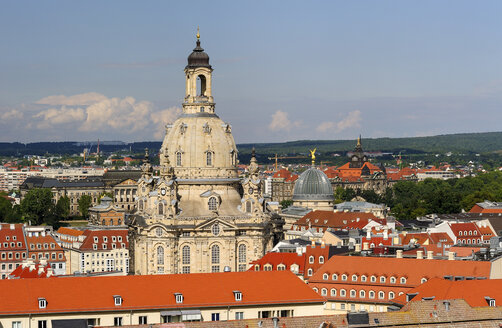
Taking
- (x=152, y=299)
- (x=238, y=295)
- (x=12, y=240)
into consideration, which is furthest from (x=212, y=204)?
(x=152, y=299)

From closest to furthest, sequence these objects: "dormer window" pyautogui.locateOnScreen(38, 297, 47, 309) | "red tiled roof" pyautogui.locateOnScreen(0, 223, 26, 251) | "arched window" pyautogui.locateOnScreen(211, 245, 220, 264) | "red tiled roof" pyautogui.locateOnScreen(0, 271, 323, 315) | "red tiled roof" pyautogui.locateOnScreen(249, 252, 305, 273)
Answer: "dormer window" pyautogui.locateOnScreen(38, 297, 47, 309), "red tiled roof" pyautogui.locateOnScreen(0, 271, 323, 315), "red tiled roof" pyautogui.locateOnScreen(249, 252, 305, 273), "arched window" pyautogui.locateOnScreen(211, 245, 220, 264), "red tiled roof" pyautogui.locateOnScreen(0, 223, 26, 251)

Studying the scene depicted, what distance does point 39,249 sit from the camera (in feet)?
531

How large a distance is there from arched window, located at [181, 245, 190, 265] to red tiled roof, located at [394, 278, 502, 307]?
49.4 meters

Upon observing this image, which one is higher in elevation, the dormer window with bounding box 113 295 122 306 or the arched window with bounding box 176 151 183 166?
the arched window with bounding box 176 151 183 166

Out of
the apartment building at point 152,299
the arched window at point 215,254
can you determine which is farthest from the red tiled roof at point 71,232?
the apartment building at point 152,299

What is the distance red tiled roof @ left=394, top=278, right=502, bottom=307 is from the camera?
8219 centimetres

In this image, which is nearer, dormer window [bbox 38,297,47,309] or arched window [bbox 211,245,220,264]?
dormer window [bbox 38,297,47,309]

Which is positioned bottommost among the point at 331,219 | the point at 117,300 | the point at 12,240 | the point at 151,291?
the point at 12,240

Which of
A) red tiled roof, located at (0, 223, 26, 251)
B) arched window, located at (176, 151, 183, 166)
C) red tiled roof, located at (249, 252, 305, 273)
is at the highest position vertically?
arched window, located at (176, 151, 183, 166)

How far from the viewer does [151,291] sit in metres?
82.9

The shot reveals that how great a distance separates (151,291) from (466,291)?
2245 centimetres

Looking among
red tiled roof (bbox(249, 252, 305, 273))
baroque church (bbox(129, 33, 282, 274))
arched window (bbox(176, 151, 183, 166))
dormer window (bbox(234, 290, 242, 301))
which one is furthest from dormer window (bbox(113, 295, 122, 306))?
arched window (bbox(176, 151, 183, 166))

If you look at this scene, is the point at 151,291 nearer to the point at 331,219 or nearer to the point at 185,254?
the point at 185,254

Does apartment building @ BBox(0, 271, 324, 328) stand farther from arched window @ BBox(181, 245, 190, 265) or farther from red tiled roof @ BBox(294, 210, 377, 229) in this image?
red tiled roof @ BBox(294, 210, 377, 229)
